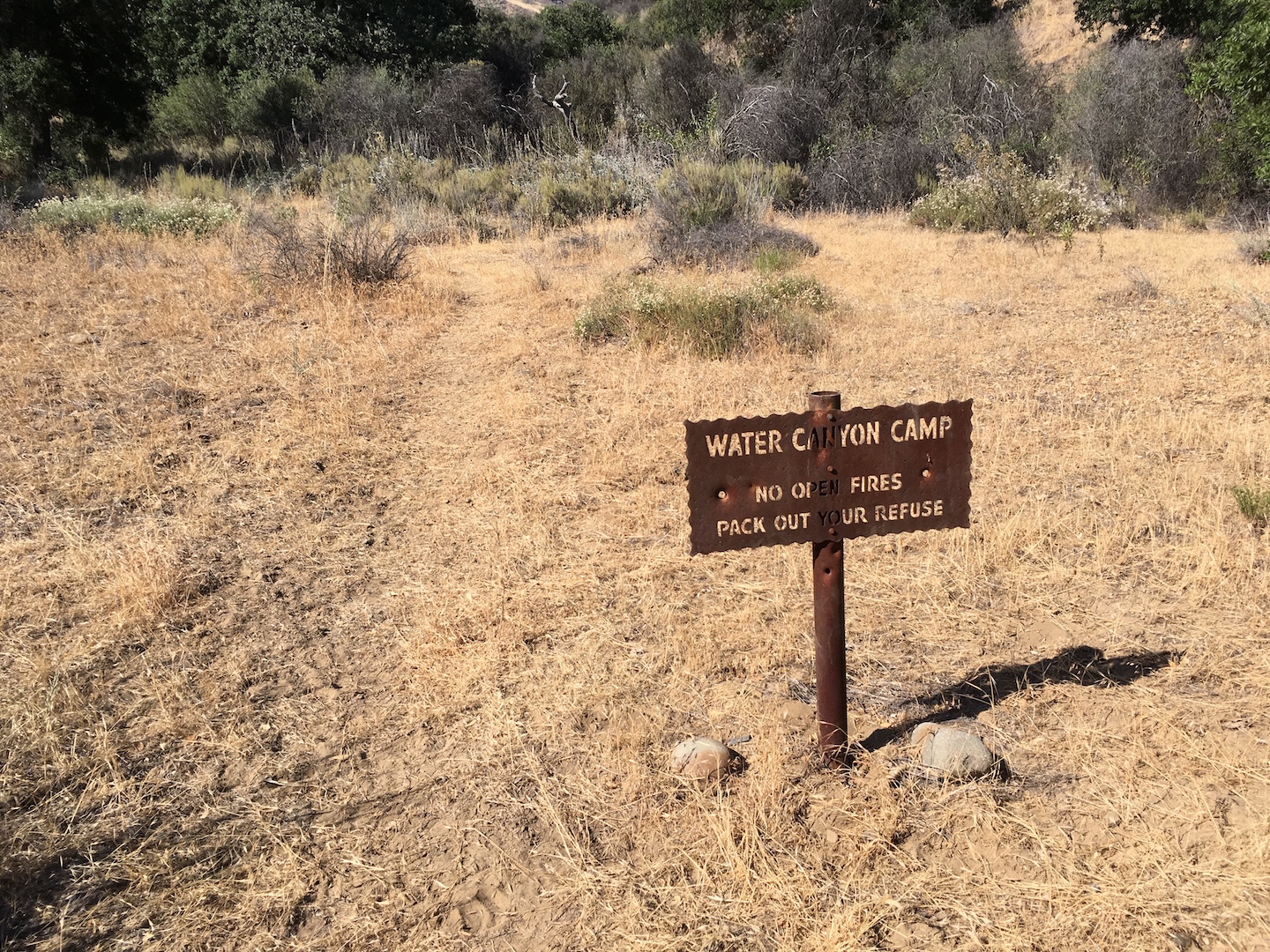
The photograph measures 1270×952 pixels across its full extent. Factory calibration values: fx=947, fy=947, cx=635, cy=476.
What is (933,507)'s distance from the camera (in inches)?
104

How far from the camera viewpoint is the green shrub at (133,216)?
10.9 metres

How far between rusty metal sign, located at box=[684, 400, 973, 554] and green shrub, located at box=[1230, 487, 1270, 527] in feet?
7.93

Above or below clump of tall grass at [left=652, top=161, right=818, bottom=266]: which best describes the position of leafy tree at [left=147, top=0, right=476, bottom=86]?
above

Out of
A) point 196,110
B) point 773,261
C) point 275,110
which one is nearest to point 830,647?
point 773,261

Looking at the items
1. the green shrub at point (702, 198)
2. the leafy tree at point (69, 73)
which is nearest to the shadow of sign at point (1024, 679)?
the green shrub at point (702, 198)

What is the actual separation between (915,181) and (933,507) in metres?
14.3

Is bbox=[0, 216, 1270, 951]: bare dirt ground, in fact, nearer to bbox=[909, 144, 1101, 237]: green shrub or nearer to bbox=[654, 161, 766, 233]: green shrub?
bbox=[654, 161, 766, 233]: green shrub

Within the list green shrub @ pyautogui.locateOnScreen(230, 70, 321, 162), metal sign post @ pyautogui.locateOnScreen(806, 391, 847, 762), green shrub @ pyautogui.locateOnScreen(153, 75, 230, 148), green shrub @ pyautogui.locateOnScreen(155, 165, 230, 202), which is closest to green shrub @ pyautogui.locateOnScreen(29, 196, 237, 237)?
green shrub @ pyautogui.locateOnScreen(155, 165, 230, 202)

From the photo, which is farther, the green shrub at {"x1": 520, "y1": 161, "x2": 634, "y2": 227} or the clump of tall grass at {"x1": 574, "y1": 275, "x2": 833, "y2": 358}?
the green shrub at {"x1": 520, "y1": 161, "x2": 634, "y2": 227}

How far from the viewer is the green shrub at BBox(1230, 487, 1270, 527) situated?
420cm

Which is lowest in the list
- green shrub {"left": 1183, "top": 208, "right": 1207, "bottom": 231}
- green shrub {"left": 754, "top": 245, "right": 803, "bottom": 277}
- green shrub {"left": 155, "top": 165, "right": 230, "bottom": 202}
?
green shrub {"left": 1183, "top": 208, "right": 1207, "bottom": 231}

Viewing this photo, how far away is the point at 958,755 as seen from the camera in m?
2.76

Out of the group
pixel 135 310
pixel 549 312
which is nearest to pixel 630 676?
pixel 549 312

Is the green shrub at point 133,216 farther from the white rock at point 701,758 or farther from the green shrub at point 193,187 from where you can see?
the white rock at point 701,758
